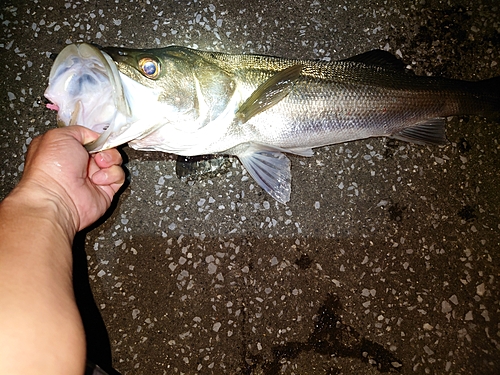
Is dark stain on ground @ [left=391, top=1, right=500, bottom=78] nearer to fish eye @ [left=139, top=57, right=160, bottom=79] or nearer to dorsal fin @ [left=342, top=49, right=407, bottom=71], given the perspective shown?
dorsal fin @ [left=342, top=49, right=407, bottom=71]

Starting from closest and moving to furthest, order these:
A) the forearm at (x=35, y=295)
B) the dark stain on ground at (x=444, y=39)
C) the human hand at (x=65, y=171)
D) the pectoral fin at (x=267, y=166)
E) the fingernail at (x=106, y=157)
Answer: the forearm at (x=35, y=295) → the human hand at (x=65, y=171) → the fingernail at (x=106, y=157) → the pectoral fin at (x=267, y=166) → the dark stain on ground at (x=444, y=39)

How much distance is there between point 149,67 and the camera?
2141mm

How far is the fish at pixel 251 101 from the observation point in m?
2.06

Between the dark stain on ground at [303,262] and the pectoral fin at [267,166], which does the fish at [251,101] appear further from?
the dark stain on ground at [303,262]

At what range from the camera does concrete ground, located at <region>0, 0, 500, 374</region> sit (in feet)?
8.91

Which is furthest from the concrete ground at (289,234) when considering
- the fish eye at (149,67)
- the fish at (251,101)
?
the fish eye at (149,67)

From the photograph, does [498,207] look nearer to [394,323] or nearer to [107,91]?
[394,323]

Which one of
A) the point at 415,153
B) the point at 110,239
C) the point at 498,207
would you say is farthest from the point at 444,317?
the point at 110,239

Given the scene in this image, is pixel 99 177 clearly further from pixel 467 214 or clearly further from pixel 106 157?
pixel 467 214

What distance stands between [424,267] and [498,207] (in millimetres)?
750

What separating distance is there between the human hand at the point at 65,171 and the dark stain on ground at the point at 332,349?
1565 mm

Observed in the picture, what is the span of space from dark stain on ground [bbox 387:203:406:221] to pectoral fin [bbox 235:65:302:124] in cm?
123

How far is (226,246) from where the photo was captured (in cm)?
278

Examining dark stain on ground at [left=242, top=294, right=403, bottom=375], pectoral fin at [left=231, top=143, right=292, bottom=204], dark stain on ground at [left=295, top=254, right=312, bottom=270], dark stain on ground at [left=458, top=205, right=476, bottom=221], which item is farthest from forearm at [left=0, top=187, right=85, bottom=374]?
dark stain on ground at [left=458, top=205, right=476, bottom=221]
